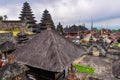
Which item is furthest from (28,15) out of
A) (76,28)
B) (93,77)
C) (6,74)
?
(6,74)

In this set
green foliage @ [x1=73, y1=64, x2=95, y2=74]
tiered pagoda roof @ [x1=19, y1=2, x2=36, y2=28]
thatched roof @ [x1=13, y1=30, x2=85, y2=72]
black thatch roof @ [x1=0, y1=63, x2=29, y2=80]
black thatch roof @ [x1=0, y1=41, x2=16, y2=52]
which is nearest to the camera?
black thatch roof @ [x1=0, y1=63, x2=29, y2=80]

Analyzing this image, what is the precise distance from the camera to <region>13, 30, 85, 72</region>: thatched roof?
7716mm

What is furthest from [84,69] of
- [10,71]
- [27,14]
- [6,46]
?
[27,14]

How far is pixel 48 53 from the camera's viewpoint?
8266 millimetres

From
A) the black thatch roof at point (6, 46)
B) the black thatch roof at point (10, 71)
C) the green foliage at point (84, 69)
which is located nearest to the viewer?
the black thatch roof at point (10, 71)

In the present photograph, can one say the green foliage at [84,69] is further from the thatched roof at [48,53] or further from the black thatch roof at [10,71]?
the black thatch roof at [10,71]

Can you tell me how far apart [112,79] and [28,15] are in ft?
145

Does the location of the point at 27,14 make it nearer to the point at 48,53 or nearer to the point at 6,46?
the point at 6,46

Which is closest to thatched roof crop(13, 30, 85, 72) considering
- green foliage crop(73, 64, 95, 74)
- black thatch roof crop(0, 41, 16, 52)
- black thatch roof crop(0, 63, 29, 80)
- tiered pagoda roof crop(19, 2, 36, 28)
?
black thatch roof crop(0, 63, 29, 80)

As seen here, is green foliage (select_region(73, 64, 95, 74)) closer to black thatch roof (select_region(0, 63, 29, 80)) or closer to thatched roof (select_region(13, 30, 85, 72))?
thatched roof (select_region(13, 30, 85, 72))

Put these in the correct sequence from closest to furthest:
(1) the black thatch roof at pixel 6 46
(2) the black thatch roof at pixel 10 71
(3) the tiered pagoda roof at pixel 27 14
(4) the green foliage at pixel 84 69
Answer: (2) the black thatch roof at pixel 10 71, (4) the green foliage at pixel 84 69, (1) the black thatch roof at pixel 6 46, (3) the tiered pagoda roof at pixel 27 14

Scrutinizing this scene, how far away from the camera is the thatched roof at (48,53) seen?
7.72 m

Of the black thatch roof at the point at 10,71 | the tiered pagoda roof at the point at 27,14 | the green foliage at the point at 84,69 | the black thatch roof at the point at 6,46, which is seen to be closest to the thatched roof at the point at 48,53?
the black thatch roof at the point at 10,71

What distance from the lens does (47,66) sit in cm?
768
